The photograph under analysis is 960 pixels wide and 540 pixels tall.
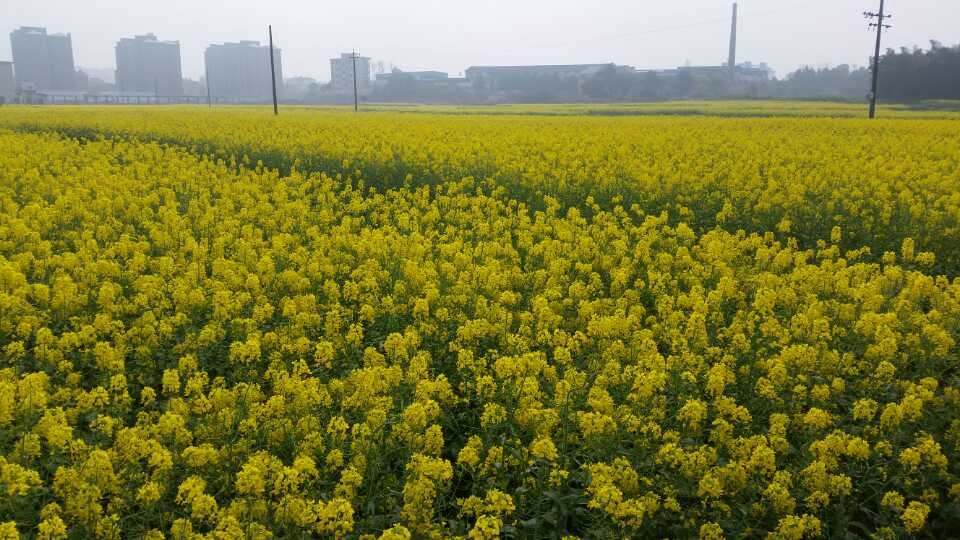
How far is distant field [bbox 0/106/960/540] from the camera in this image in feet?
12.8

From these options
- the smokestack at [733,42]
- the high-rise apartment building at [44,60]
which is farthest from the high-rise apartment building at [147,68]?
the smokestack at [733,42]

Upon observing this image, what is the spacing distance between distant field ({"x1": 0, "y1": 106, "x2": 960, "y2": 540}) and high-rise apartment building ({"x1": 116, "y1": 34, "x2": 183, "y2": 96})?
7393 inches

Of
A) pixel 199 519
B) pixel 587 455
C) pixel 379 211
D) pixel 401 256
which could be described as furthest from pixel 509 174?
pixel 199 519

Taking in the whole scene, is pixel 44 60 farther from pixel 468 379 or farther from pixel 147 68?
pixel 468 379

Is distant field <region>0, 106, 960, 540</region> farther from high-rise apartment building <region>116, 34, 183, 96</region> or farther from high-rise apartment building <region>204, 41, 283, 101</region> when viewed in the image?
high-rise apartment building <region>116, 34, 183, 96</region>

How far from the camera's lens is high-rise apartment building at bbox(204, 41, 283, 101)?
592 ft

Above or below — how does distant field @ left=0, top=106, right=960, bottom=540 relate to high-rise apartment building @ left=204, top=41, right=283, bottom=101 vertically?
below

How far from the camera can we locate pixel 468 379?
5.54 m

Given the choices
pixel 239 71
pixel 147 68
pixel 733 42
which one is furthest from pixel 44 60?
pixel 733 42

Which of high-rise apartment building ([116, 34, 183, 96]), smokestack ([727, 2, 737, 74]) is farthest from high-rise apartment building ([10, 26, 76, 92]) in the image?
smokestack ([727, 2, 737, 74])

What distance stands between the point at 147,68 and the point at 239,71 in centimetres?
2180

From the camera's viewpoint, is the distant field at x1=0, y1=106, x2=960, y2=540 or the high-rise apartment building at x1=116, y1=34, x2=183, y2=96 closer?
the distant field at x1=0, y1=106, x2=960, y2=540

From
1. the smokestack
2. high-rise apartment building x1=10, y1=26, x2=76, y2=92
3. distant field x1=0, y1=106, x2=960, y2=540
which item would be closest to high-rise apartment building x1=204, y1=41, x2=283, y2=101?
high-rise apartment building x1=10, y1=26, x2=76, y2=92

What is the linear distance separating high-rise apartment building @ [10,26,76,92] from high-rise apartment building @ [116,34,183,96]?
13.5 meters
